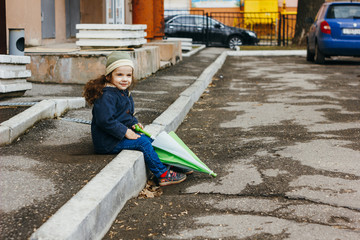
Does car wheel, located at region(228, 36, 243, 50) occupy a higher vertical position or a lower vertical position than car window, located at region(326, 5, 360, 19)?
lower

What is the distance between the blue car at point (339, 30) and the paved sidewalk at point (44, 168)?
865cm

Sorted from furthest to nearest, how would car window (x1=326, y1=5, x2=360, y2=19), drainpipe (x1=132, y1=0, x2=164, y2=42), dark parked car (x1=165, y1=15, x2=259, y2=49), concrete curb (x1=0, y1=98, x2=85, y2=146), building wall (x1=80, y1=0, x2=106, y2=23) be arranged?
dark parked car (x1=165, y1=15, x2=259, y2=49)
drainpipe (x1=132, y1=0, x2=164, y2=42)
car window (x1=326, y1=5, x2=360, y2=19)
building wall (x1=80, y1=0, x2=106, y2=23)
concrete curb (x1=0, y1=98, x2=85, y2=146)

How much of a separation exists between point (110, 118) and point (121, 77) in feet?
1.15

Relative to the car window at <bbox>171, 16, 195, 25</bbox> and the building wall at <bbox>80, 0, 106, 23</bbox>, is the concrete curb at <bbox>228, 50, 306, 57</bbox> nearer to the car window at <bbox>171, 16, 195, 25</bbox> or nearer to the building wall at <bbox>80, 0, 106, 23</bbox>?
the car window at <bbox>171, 16, 195, 25</bbox>

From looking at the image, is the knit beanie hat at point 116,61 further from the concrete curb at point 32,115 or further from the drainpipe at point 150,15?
Result: the drainpipe at point 150,15

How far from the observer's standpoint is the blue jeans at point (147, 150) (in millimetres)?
4316

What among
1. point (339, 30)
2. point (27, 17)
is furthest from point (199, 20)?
point (27, 17)

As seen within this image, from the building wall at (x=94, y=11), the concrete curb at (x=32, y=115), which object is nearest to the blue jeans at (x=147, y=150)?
the concrete curb at (x=32, y=115)

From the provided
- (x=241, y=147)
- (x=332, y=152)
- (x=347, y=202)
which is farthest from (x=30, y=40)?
(x=347, y=202)

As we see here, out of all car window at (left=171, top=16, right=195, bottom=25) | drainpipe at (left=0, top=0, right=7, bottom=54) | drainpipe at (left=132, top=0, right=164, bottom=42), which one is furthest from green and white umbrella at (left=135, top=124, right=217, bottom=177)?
car window at (left=171, top=16, right=195, bottom=25)

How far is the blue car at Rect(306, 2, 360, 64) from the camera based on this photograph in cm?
1457

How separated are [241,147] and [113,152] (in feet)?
5.08

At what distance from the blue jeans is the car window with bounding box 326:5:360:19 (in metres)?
11.8

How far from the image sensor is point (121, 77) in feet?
14.5
